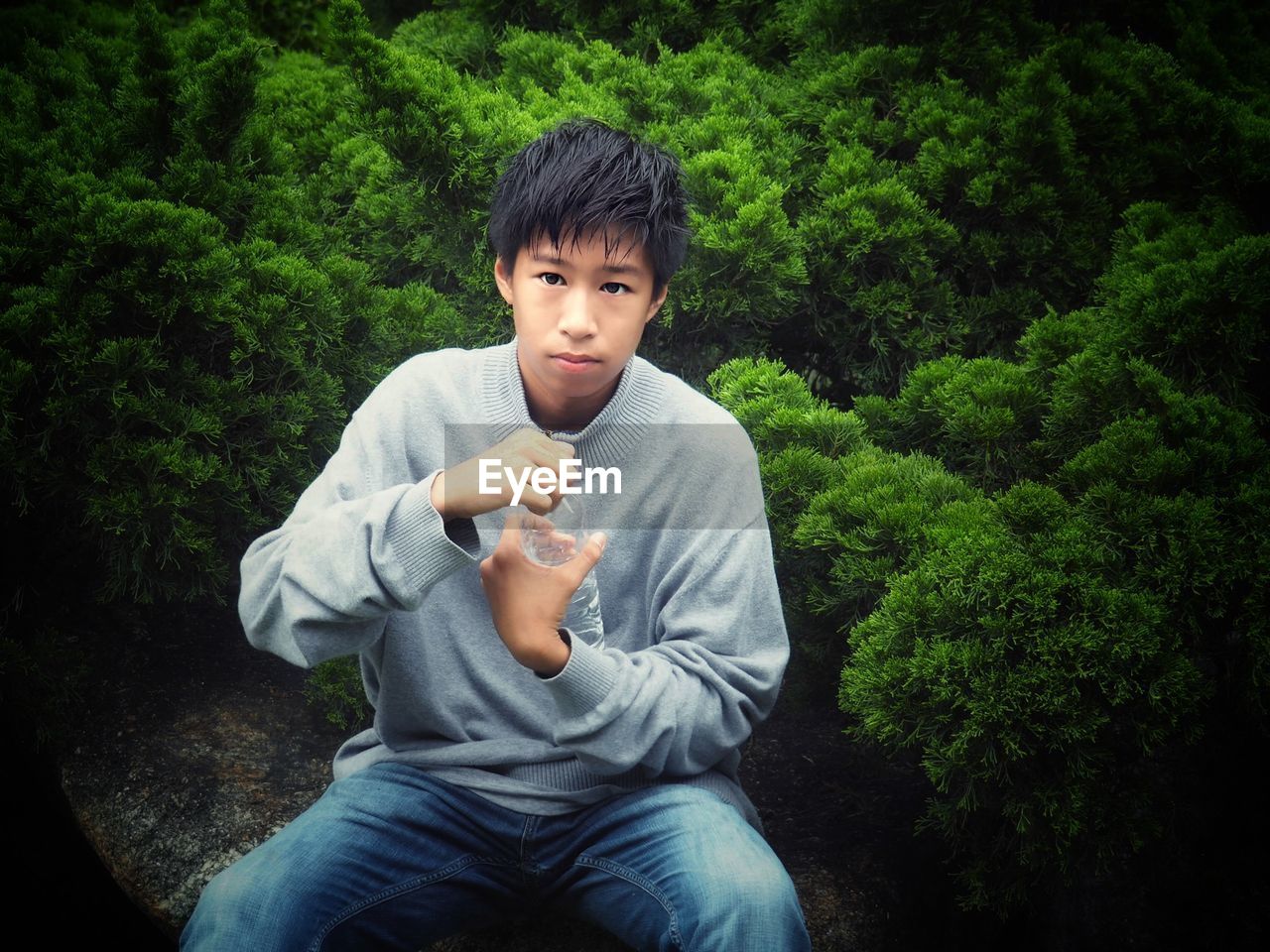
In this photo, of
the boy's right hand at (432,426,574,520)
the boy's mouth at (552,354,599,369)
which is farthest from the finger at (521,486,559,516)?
the boy's mouth at (552,354,599,369)

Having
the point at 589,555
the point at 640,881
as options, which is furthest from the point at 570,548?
the point at 640,881

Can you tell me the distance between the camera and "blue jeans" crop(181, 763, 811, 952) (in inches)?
61.8

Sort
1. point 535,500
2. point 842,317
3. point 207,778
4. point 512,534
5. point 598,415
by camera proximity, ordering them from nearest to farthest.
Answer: point 535,500 → point 512,534 → point 598,415 → point 207,778 → point 842,317

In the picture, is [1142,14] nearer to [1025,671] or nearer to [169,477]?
[1025,671]

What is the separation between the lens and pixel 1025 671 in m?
1.81

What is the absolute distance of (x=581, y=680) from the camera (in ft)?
5.41

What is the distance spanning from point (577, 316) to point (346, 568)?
60 cm

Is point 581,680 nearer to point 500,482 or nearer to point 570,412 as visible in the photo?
point 500,482

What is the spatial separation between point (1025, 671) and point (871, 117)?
2.02 m

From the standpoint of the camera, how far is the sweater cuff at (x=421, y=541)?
159 cm

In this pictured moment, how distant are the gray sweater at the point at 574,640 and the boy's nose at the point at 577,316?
205mm

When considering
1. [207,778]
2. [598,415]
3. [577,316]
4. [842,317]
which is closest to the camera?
[577,316]

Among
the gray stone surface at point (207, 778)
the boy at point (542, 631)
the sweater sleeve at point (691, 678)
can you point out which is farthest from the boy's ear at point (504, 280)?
the gray stone surface at point (207, 778)

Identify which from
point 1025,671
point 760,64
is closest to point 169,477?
point 1025,671
